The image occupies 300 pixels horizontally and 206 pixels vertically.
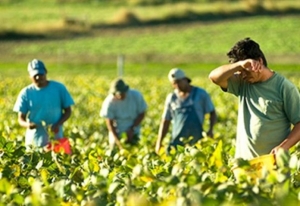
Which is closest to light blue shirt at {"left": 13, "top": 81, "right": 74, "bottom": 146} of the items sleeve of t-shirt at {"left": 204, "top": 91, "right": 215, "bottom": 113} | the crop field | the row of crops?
the crop field

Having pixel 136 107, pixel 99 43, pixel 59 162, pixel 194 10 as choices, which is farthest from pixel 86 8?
pixel 59 162

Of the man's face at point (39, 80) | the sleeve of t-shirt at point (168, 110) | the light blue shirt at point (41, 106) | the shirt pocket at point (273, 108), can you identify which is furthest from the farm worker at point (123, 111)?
the shirt pocket at point (273, 108)

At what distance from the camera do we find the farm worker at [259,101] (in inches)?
269

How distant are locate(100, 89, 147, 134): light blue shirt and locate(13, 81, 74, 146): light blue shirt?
1.61 meters

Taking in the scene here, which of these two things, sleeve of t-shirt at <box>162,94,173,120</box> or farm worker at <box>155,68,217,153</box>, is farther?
sleeve of t-shirt at <box>162,94,173,120</box>

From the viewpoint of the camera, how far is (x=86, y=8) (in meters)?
75.9

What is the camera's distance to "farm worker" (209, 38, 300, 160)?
683 centimetres

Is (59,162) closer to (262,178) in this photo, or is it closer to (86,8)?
(262,178)

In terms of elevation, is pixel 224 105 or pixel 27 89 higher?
pixel 27 89

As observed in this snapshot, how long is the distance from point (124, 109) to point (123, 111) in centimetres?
3

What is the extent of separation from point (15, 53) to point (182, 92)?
133 ft

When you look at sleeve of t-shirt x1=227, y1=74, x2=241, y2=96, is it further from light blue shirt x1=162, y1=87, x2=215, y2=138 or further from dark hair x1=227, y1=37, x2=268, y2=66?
light blue shirt x1=162, y1=87, x2=215, y2=138

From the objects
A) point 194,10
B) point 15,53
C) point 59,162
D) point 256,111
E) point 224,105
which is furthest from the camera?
point 194,10

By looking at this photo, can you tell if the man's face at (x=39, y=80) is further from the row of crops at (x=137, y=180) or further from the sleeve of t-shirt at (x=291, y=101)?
the sleeve of t-shirt at (x=291, y=101)
